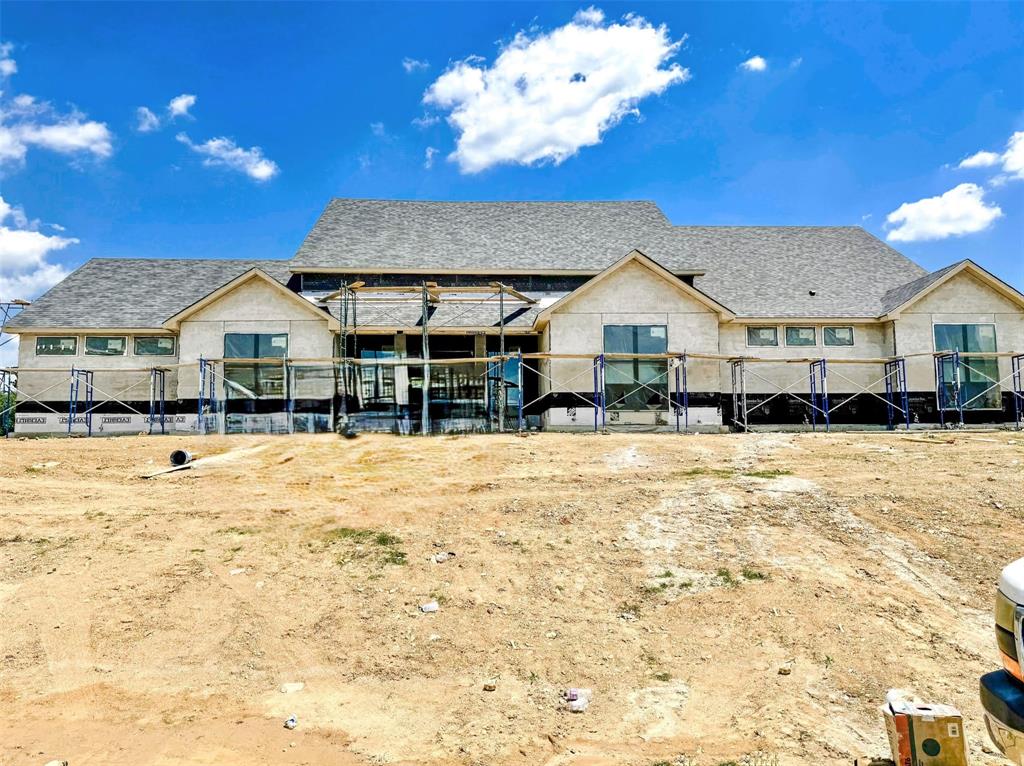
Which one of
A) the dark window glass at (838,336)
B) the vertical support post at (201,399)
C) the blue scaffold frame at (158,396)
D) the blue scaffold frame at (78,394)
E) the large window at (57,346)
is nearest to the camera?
the vertical support post at (201,399)

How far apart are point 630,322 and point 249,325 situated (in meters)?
12.8

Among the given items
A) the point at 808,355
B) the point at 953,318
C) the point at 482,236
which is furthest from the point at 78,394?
the point at 953,318

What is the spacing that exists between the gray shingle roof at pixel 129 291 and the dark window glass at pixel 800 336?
743 inches

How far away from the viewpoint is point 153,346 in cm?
2302

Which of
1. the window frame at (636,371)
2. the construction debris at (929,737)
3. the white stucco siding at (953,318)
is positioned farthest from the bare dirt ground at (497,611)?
the white stucco siding at (953,318)

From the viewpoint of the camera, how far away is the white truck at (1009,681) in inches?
124

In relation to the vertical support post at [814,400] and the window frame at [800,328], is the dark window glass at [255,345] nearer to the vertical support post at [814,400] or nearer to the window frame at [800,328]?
the window frame at [800,328]

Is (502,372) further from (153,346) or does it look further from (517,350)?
(153,346)

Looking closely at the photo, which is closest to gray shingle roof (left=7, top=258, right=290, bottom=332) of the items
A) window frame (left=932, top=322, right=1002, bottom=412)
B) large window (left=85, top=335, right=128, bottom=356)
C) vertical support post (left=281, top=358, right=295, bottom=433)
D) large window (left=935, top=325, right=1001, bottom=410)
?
large window (left=85, top=335, right=128, bottom=356)

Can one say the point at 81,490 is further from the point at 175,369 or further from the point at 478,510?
the point at 175,369

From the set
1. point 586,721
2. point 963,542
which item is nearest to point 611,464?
point 963,542

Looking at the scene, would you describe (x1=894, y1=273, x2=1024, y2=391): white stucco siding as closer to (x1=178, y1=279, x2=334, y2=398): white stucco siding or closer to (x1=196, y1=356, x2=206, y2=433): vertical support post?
(x1=178, y1=279, x2=334, y2=398): white stucco siding

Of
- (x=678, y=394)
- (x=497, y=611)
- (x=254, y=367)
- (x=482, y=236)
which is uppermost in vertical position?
(x=482, y=236)

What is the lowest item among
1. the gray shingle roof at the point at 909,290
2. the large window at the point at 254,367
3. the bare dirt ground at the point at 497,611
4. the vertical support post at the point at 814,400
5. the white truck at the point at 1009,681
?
the bare dirt ground at the point at 497,611
